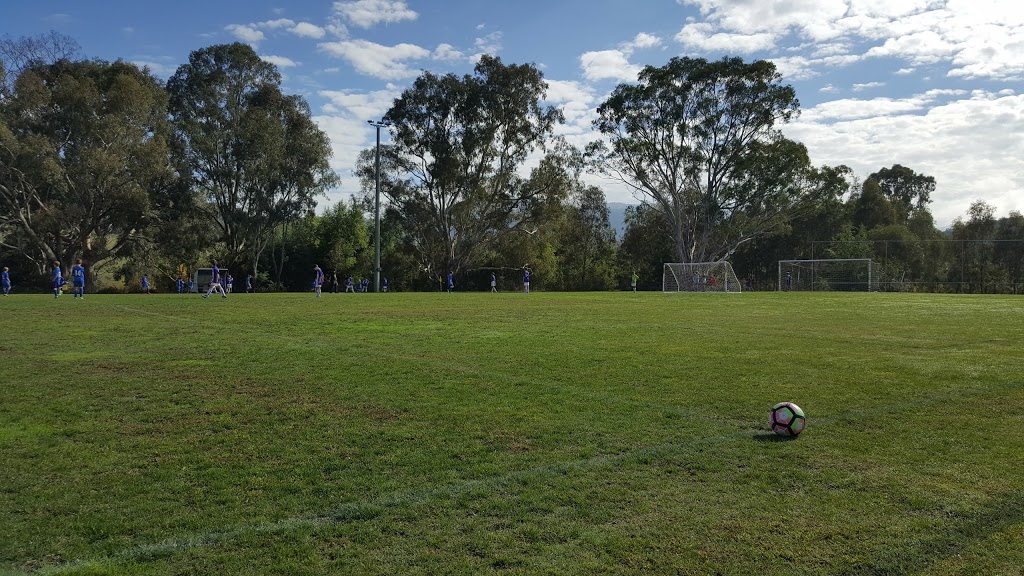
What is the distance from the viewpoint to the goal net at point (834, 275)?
51031 millimetres

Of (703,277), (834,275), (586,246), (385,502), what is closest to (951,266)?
(834,275)

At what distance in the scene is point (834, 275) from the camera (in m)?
52.3

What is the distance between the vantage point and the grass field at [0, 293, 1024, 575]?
11.1 ft

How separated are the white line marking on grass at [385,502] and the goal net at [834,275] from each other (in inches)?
1994

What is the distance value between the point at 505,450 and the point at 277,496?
1.75 meters

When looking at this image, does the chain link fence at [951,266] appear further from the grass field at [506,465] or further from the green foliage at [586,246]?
the grass field at [506,465]

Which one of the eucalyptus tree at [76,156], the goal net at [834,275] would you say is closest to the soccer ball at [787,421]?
the eucalyptus tree at [76,156]

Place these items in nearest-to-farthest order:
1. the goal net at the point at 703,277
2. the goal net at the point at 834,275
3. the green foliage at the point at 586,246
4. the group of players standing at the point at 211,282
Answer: the group of players standing at the point at 211,282 → the goal net at the point at 703,277 → the goal net at the point at 834,275 → the green foliage at the point at 586,246

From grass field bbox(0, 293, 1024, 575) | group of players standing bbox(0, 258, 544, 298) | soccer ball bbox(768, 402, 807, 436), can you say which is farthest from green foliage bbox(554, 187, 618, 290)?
soccer ball bbox(768, 402, 807, 436)

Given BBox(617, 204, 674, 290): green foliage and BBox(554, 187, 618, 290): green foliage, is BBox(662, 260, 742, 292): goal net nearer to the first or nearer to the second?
BBox(617, 204, 674, 290): green foliage

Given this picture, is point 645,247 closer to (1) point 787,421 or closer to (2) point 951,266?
(2) point 951,266

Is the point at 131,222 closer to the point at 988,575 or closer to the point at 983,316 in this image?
the point at 983,316

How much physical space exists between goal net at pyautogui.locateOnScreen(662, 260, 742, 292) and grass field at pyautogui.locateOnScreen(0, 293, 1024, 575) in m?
40.4

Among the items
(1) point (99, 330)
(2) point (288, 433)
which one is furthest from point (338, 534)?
(1) point (99, 330)
